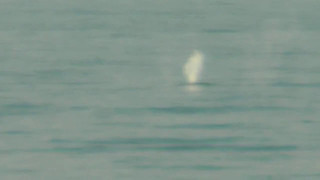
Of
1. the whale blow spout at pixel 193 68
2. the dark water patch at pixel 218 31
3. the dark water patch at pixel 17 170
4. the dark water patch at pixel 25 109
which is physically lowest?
the dark water patch at pixel 218 31

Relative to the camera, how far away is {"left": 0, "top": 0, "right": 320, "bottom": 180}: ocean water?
12.2 feet

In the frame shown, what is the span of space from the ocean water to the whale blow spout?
0.13ft

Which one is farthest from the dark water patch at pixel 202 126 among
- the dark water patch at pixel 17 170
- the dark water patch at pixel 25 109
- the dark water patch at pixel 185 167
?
the dark water patch at pixel 17 170

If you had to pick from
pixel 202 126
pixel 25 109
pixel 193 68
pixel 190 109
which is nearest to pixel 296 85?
pixel 193 68

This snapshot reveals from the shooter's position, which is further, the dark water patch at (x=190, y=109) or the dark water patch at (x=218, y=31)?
the dark water patch at (x=218, y=31)

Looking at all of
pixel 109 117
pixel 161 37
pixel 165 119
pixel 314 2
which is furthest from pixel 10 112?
pixel 314 2

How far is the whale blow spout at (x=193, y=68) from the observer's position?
17.1ft

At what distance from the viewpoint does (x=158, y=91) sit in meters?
4.90

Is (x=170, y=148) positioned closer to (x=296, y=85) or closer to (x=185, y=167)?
(x=185, y=167)

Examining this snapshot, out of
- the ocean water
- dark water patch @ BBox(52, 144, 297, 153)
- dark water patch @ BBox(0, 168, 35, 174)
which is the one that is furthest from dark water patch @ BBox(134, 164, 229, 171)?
dark water patch @ BBox(0, 168, 35, 174)

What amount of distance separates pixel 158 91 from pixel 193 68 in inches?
23.4

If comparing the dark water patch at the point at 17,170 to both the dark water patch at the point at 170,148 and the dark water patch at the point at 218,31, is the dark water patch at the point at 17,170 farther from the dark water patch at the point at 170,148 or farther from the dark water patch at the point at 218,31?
the dark water patch at the point at 218,31

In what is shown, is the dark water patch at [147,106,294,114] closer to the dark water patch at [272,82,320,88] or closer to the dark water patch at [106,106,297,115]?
the dark water patch at [106,106,297,115]

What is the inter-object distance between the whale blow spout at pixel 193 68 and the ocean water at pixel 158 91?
4cm
